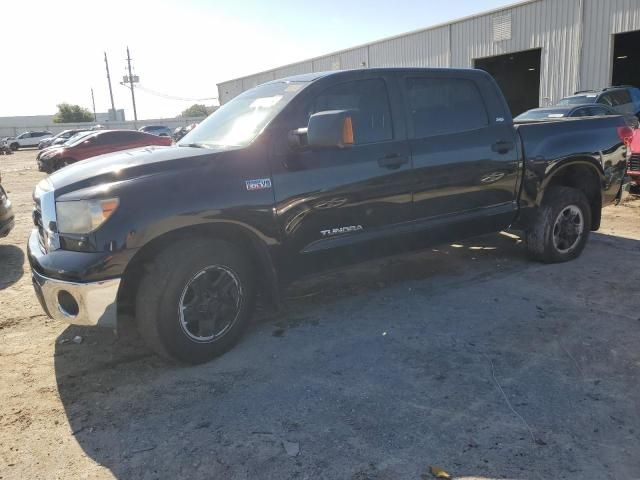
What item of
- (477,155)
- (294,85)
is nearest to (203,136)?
(294,85)

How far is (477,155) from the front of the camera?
15.1ft

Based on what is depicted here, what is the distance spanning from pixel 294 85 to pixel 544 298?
2802 millimetres

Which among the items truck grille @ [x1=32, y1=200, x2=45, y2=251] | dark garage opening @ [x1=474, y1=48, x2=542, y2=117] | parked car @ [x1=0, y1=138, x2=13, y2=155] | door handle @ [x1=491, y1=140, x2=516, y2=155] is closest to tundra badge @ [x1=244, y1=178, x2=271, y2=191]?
truck grille @ [x1=32, y1=200, x2=45, y2=251]

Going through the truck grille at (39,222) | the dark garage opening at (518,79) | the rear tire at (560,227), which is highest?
the dark garage opening at (518,79)

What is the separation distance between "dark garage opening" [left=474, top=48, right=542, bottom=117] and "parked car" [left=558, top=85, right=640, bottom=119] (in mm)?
14459

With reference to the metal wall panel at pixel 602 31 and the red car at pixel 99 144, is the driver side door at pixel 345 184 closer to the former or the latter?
the red car at pixel 99 144

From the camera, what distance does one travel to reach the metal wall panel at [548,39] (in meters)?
19.3

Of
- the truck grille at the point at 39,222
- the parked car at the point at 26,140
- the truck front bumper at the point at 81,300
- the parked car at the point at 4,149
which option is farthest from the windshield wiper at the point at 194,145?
the parked car at the point at 26,140

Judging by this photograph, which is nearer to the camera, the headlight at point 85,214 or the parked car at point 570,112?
the headlight at point 85,214

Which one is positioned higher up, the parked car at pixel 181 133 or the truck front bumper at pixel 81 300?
the parked car at pixel 181 133

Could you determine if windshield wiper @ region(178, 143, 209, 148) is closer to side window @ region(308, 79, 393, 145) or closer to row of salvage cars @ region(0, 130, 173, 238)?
side window @ region(308, 79, 393, 145)

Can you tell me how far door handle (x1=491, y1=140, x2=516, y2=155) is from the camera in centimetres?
473

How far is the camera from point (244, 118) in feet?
13.4

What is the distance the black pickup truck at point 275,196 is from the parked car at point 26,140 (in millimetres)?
45068
